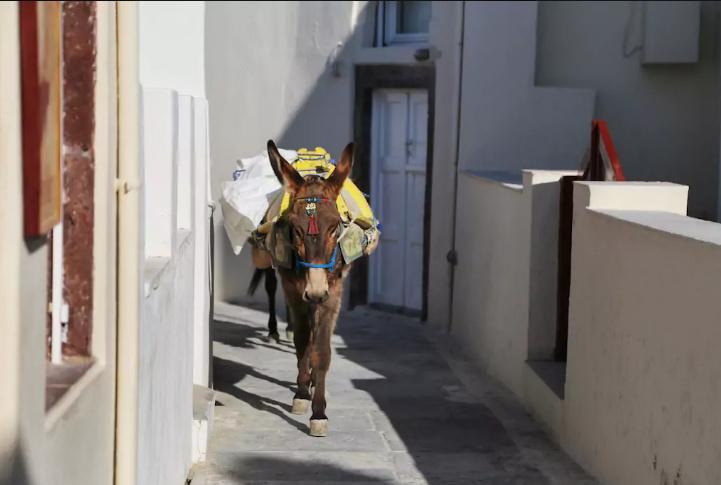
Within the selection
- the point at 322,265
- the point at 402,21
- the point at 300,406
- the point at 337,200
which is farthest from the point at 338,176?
the point at 402,21

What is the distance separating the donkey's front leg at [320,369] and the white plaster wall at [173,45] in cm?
538

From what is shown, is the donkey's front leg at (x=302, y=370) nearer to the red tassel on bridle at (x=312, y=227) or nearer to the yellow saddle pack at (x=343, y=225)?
the yellow saddle pack at (x=343, y=225)

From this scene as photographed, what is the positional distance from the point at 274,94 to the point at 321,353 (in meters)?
6.72

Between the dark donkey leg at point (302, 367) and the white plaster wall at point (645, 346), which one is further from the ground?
the white plaster wall at point (645, 346)

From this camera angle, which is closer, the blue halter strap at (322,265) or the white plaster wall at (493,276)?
the blue halter strap at (322,265)

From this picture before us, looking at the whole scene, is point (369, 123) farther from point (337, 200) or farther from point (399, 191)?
point (337, 200)

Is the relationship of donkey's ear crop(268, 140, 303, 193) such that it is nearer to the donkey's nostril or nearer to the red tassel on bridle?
the red tassel on bridle

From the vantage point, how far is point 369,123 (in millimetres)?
14461

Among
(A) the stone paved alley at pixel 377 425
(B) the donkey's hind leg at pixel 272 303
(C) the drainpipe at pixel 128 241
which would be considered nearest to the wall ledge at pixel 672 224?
(A) the stone paved alley at pixel 377 425

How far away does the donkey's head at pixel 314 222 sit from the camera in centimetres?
802

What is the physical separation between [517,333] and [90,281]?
6.83 meters

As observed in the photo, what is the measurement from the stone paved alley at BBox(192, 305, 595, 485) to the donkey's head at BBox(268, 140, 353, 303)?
39.7 inches

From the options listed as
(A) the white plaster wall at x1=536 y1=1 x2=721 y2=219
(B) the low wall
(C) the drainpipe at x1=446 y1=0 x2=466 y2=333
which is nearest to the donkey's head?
(B) the low wall

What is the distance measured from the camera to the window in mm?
14172
